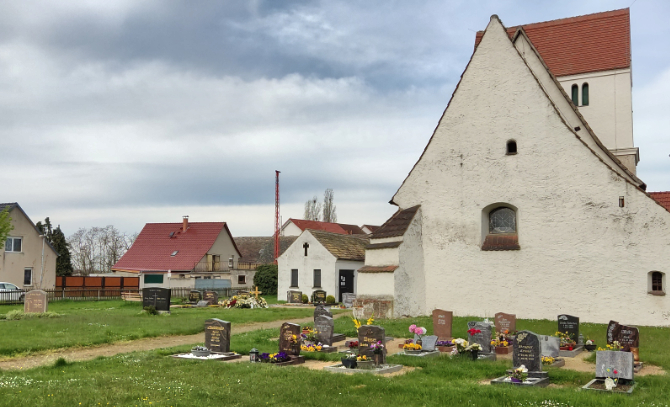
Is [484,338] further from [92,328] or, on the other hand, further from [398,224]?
[92,328]

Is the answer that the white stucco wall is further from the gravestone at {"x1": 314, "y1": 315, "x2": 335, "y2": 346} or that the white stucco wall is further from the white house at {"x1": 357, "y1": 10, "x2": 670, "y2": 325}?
the gravestone at {"x1": 314, "y1": 315, "x2": 335, "y2": 346}

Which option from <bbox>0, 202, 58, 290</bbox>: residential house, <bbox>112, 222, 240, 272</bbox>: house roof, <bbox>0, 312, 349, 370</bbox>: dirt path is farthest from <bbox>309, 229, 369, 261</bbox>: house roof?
<bbox>0, 202, 58, 290</bbox>: residential house

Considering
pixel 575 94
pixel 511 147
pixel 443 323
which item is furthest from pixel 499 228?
pixel 575 94

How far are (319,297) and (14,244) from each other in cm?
2221

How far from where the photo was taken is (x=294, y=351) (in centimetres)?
1287

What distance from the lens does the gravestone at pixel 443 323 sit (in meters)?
15.5

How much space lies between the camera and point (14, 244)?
40656mm

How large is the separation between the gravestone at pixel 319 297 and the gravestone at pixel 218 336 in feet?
71.1

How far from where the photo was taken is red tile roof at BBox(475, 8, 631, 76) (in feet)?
86.0

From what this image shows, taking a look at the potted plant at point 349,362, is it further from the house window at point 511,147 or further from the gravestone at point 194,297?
the gravestone at point 194,297

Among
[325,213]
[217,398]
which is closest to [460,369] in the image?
[217,398]

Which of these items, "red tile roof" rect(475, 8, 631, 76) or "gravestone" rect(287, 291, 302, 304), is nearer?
"red tile roof" rect(475, 8, 631, 76)

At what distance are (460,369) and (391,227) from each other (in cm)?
1155

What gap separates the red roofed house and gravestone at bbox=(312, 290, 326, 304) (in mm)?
13572
